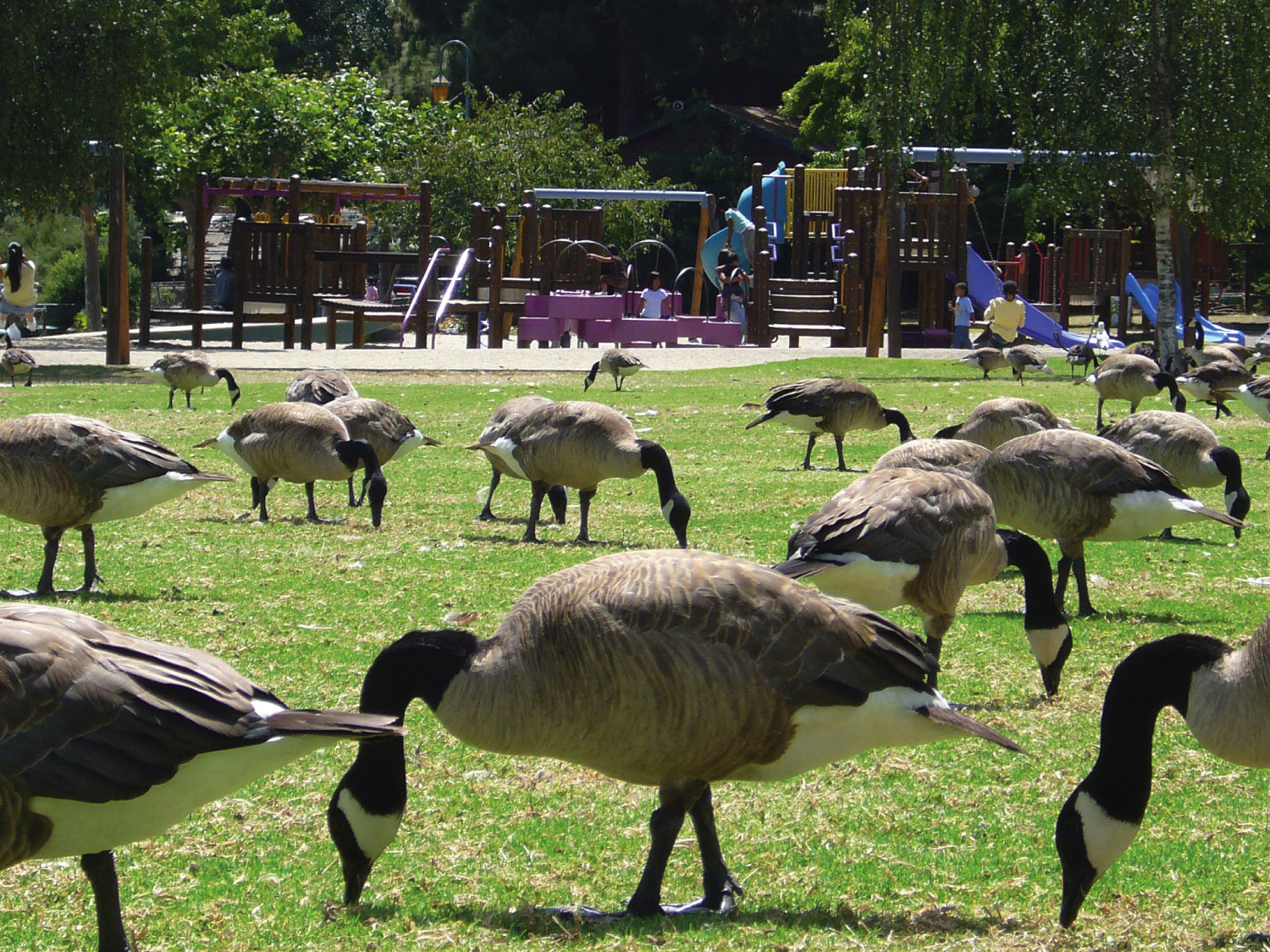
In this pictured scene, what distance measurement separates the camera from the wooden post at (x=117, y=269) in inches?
901

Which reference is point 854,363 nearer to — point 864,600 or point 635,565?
point 864,600

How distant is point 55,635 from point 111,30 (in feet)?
70.6

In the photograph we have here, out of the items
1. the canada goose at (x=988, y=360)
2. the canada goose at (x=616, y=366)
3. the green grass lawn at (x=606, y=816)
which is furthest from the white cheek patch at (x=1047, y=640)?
the canada goose at (x=988, y=360)

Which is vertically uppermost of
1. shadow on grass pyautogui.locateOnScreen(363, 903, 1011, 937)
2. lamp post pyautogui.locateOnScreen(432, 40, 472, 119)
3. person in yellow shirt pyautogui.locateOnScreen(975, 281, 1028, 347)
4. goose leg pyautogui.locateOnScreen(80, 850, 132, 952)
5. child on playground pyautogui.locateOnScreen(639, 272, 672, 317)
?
lamp post pyautogui.locateOnScreen(432, 40, 472, 119)

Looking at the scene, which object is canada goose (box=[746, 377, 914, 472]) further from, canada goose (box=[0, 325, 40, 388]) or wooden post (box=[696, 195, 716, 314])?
wooden post (box=[696, 195, 716, 314])

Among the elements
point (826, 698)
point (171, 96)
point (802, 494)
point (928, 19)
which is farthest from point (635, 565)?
point (171, 96)

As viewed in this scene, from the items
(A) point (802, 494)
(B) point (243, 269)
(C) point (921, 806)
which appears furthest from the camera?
(B) point (243, 269)

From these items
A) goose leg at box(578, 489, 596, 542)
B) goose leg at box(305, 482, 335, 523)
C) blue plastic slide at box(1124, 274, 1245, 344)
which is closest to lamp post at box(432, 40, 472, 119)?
blue plastic slide at box(1124, 274, 1245, 344)

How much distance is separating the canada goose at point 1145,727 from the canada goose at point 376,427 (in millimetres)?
8363

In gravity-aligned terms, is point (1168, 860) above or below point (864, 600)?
below

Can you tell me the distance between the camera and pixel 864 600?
20.7 feet

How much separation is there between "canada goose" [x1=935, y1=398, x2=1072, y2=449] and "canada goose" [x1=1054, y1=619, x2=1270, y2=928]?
23.4ft

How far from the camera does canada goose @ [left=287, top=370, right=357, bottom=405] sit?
13.9m

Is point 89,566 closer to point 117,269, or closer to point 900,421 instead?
point 900,421
